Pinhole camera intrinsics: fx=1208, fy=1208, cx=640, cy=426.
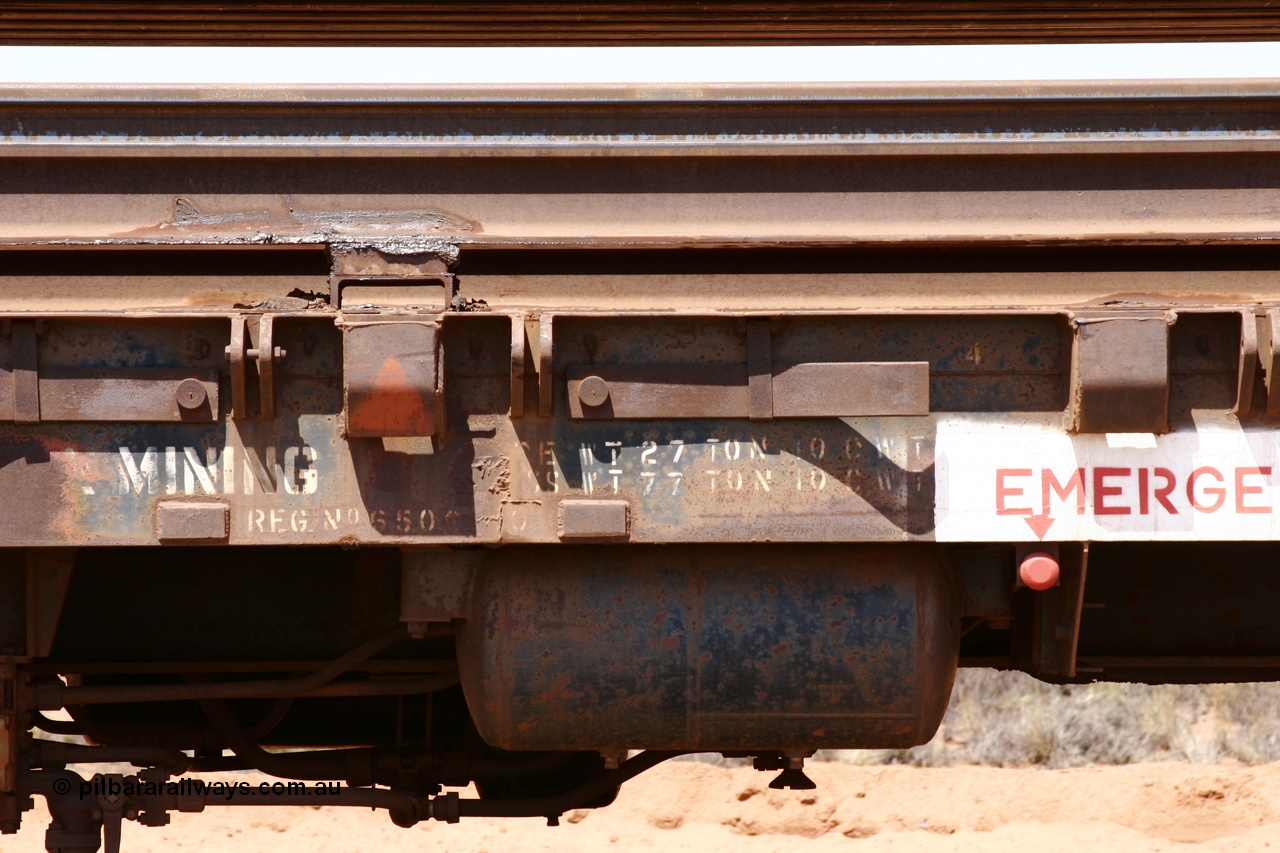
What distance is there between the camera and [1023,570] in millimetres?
3344

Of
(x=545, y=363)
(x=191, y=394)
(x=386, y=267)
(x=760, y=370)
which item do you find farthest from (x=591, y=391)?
(x=191, y=394)

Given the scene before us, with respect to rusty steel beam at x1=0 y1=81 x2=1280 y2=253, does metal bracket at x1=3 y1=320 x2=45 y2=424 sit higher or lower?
lower

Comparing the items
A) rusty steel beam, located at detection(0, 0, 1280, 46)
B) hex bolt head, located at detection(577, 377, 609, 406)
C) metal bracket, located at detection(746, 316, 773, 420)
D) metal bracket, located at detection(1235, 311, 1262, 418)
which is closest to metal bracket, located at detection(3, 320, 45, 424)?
rusty steel beam, located at detection(0, 0, 1280, 46)

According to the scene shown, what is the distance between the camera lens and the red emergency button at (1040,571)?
10.9 ft

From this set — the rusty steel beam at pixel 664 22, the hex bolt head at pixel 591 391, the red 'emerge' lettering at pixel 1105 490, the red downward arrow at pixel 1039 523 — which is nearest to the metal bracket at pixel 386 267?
the hex bolt head at pixel 591 391

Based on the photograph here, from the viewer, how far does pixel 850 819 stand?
7648 millimetres

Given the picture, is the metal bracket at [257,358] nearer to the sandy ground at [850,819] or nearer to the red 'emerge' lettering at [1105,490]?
the red 'emerge' lettering at [1105,490]

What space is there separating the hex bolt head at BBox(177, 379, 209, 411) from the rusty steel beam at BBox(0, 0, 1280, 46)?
4.72 ft

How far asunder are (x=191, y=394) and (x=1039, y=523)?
2.33m

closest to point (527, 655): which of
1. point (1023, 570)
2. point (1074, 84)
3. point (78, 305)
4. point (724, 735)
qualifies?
point (724, 735)

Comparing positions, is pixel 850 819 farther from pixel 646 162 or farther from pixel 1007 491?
pixel 646 162

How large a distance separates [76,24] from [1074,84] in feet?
10.3

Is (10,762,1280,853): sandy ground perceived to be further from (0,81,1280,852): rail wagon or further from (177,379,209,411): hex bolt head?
(177,379,209,411): hex bolt head

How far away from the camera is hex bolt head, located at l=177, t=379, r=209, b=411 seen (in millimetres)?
3232
